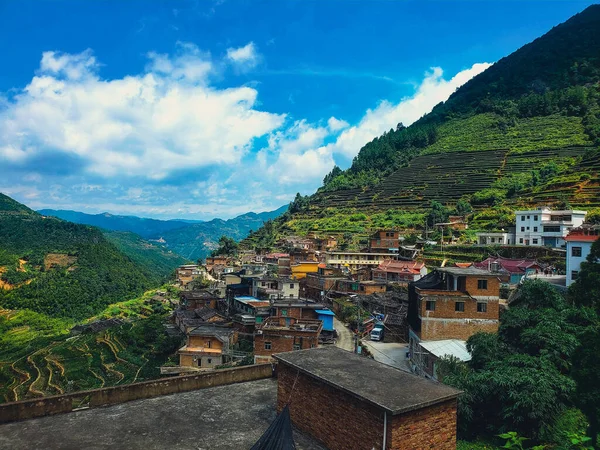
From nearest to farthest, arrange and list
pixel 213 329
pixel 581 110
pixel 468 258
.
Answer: pixel 213 329 < pixel 468 258 < pixel 581 110

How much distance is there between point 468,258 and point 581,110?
208ft

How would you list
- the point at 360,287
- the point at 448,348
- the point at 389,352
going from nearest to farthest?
the point at 448,348 < the point at 389,352 < the point at 360,287

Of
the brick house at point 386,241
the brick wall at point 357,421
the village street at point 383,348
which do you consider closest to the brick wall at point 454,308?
the village street at point 383,348

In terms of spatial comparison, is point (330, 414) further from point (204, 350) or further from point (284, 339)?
point (204, 350)

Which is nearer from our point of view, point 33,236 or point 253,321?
point 253,321

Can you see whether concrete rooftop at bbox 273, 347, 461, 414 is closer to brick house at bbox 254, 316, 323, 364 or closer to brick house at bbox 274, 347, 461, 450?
brick house at bbox 274, 347, 461, 450

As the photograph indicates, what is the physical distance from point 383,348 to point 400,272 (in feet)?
48.3

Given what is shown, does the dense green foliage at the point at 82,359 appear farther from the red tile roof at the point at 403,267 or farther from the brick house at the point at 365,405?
the brick house at the point at 365,405

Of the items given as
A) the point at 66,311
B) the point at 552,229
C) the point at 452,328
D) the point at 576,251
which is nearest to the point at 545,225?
the point at 552,229

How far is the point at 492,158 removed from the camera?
74.7 meters

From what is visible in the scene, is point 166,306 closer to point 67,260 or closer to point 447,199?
point 67,260

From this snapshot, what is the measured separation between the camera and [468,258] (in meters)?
39.2

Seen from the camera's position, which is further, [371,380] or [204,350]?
[204,350]

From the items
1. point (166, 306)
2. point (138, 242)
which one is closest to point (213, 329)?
point (166, 306)
